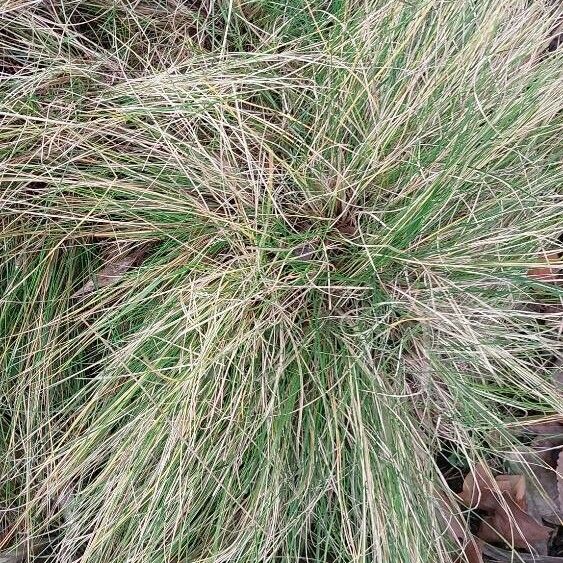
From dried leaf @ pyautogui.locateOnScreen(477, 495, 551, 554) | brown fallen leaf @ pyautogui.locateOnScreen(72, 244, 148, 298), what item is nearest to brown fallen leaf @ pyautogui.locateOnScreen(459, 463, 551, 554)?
dried leaf @ pyautogui.locateOnScreen(477, 495, 551, 554)

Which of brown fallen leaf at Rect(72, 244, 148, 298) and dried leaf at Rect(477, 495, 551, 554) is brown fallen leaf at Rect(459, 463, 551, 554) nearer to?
dried leaf at Rect(477, 495, 551, 554)

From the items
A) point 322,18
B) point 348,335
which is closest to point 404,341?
point 348,335

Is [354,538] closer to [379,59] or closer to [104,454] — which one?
[104,454]

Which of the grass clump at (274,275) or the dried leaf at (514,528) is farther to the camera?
the dried leaf at (514,528)

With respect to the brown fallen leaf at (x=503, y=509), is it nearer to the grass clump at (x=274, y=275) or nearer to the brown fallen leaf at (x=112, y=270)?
the grass clump at (x=274, y=275)

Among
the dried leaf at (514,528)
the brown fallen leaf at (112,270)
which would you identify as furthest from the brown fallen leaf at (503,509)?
the brown fallen leaf at (112,270)

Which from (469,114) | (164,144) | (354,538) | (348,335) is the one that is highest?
(469,114)
